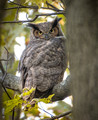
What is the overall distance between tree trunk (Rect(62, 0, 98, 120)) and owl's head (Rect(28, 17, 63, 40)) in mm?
3409

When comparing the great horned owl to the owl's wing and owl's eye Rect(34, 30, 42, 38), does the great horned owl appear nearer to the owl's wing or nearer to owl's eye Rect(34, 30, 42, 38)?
the owl's wing

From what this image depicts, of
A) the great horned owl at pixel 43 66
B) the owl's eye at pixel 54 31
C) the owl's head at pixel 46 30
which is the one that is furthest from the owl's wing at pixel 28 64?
the owl's eye at pixel 54 31

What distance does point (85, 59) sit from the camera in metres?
0.99

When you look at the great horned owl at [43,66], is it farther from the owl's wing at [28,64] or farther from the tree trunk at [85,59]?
the tree trunk at [85,59]

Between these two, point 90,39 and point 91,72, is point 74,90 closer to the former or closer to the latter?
point 91,72

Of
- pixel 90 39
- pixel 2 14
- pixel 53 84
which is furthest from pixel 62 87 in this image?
pixel 90 39

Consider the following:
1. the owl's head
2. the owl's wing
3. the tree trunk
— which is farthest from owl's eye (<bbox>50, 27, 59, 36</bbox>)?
the tree trunk

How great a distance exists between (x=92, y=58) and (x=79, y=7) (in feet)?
0.94

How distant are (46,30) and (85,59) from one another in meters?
3.64

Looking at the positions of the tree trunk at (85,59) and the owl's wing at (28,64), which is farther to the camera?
the owl's wing at (28,64)

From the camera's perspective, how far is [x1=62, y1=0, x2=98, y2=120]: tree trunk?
954 mm

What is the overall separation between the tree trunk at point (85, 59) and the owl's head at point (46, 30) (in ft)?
11.2

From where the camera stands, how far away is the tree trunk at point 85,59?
0.95 m

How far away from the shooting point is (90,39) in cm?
99
